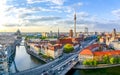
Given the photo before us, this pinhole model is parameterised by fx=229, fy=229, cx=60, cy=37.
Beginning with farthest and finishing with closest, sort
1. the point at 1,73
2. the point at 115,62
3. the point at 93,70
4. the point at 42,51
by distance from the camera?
the point at 42,51 → the point at 115,62 → the point at 93,70 → the point at 1,73

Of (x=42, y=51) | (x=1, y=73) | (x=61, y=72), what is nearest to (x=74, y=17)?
(x=42, y=51)

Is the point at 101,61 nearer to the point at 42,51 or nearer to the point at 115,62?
the point at 115,62

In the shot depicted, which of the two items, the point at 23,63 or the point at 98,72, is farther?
the point at 23,63

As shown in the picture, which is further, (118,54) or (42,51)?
(42,51)

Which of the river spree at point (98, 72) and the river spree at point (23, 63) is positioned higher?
the river spree at point (23, 63)

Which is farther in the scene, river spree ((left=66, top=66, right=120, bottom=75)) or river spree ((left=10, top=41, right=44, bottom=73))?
river spree ((left=10, top=41, right=44, bottom=73))

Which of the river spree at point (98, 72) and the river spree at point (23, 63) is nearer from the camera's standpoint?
the river spree at point (98, 72)

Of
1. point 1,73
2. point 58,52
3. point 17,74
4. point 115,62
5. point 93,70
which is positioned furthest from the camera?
point 58,52

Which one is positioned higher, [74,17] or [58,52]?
[74,17]

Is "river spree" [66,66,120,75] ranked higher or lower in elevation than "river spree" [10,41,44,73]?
lower

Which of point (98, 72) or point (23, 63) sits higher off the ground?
point (23, 63)
